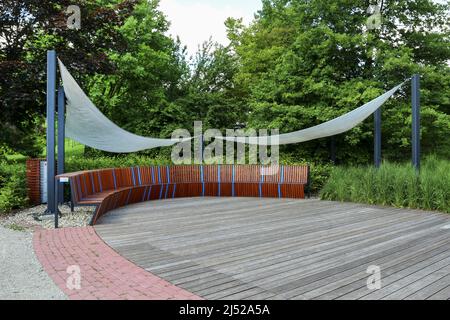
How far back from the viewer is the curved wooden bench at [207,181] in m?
7.91

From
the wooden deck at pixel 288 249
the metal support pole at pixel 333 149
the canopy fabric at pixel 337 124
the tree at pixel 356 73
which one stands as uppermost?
the tree at pixel 356 73

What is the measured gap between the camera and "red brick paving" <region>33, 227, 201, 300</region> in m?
2.79

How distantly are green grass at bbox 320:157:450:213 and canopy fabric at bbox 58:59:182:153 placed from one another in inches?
168

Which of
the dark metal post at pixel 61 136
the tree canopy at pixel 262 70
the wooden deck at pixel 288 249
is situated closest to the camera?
the wooden deck at pixel 288 249

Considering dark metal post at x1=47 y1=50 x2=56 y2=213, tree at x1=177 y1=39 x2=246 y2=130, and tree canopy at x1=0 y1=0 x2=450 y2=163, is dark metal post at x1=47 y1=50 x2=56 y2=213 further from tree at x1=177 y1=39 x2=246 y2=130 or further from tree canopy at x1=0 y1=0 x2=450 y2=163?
tree at x1=177 y1=39 x2=246 y2=130

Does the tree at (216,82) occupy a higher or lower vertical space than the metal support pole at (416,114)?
higher

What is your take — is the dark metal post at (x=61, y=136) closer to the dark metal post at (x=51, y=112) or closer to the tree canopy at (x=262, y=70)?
the dark metal post at (x=51, y=112)

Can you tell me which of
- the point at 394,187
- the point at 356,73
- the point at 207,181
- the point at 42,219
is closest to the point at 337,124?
the point at 394,187

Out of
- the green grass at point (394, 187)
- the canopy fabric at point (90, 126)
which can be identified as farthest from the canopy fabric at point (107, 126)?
the green grass at point (394, 187)

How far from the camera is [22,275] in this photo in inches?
127

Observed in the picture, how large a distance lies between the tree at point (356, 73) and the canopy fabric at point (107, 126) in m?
2.57

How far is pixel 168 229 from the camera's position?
520 cm

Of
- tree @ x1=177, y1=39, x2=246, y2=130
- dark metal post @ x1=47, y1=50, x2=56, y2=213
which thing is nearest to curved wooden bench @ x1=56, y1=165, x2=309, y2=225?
dark metal post @ x1=47, y1=50, x2=56, y2=213
